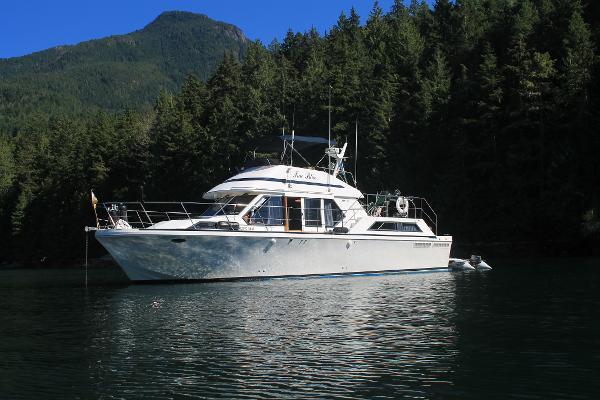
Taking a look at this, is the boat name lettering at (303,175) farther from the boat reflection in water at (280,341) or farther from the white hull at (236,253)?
the boat reflection in water at (280,341)

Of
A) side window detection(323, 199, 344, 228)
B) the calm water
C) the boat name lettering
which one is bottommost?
the calm water

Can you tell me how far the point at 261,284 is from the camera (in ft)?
82.9

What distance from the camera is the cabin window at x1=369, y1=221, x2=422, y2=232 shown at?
29766mm

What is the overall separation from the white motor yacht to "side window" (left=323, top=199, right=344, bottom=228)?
0.05m

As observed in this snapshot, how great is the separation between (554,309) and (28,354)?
1301cm

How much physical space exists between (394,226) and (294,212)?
504cm

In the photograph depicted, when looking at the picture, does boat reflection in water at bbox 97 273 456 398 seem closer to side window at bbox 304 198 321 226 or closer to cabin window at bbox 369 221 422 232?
side window at bbox 304 198 321 226

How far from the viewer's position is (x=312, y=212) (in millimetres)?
28594

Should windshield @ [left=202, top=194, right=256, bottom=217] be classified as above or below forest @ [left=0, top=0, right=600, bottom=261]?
below

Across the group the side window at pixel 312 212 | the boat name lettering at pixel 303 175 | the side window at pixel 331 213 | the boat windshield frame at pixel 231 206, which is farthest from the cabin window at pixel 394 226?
the boat windshield frame at pixel 231 206

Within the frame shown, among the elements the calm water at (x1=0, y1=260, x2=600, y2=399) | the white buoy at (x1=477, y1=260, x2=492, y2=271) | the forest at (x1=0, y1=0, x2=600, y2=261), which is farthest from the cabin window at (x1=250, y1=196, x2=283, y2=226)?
the white buoy at (x1=477, y1=260, x2=492, y2=271)

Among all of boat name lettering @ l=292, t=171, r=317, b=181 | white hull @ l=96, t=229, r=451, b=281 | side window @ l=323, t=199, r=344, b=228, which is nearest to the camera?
white hull @ l=96, t=229, r=451, b=281

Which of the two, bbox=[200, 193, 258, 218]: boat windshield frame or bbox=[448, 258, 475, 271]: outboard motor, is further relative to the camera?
bbox=[448, 258, 475, 271]: outboard motor

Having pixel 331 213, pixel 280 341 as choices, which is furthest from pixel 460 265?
pixel 280 341
